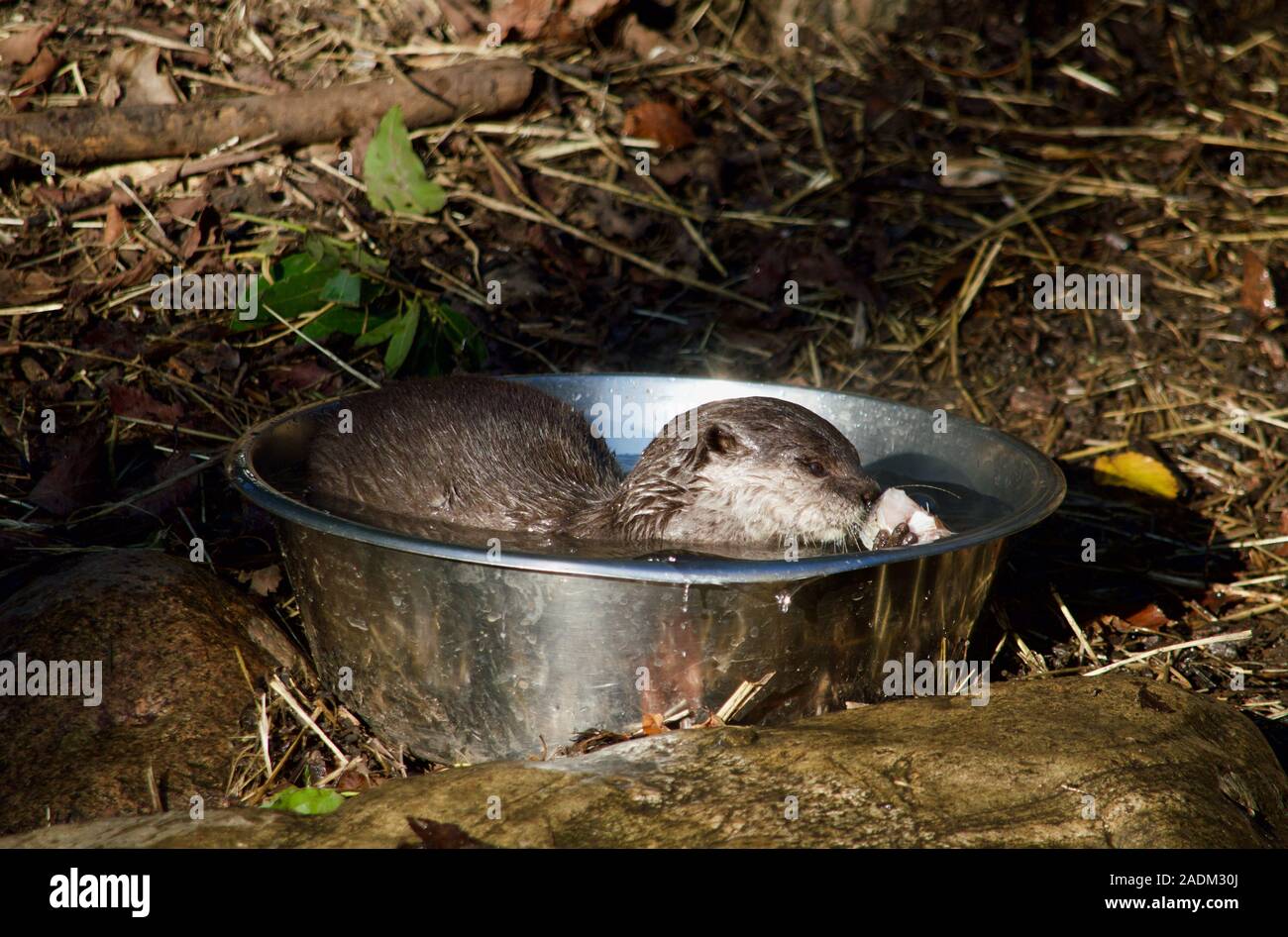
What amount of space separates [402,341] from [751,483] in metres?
1.71

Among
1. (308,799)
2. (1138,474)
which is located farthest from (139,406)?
(1138,474)

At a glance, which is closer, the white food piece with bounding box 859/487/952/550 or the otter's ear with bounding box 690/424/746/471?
the white food piece with bounding box 859/487/952/550

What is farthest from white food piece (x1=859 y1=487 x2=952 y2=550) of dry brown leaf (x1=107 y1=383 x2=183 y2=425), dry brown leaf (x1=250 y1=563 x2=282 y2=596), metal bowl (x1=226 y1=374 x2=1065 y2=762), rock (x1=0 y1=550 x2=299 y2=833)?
dry brown leaf (x1=107 y1=383 x2=183 y2=425)

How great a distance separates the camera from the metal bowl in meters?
2.71

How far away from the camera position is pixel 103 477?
4.23 metres

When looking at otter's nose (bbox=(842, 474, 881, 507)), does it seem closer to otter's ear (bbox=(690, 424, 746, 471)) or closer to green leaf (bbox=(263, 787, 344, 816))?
otter's ear (bbox=(690, 424, 746, 471))

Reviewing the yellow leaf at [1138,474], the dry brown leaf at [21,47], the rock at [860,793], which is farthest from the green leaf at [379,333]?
the yellow leaf at [1138,474]

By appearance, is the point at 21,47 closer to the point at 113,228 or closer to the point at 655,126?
the point at 113,228

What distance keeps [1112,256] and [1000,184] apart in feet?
2.17

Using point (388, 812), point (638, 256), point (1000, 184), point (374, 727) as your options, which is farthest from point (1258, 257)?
point (388, 812)

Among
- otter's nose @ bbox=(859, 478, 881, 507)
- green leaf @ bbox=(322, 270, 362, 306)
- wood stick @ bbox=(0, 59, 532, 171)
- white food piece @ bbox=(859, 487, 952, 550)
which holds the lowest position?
white food piece @ bbox=(859, 487, 952, 550)

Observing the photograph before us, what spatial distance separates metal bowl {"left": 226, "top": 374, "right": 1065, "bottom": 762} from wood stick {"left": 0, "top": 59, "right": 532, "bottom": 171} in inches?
106

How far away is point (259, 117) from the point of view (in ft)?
17.7

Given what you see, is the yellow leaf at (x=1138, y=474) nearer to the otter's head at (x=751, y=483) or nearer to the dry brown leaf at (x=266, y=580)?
the otter's head at (x=751, y=483)
